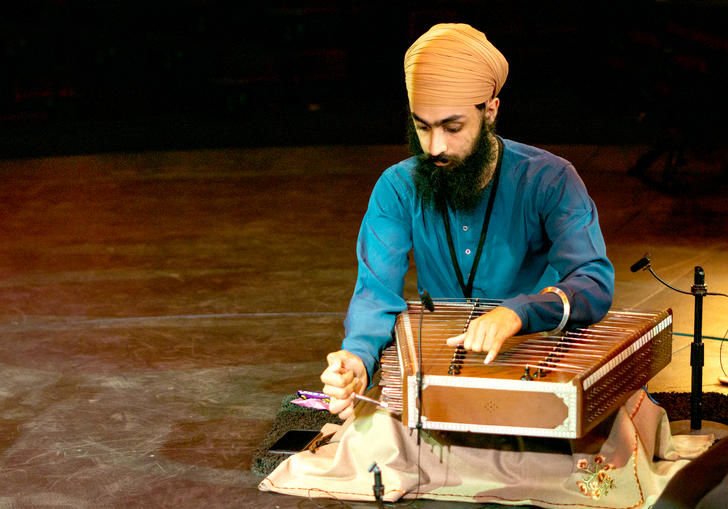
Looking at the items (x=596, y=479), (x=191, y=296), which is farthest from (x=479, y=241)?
(x=191, y=296)

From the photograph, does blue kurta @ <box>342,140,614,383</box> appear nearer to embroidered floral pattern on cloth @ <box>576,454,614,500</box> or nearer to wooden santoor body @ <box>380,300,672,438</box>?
wooden santoor body @ <box>380,300,672,438</box>

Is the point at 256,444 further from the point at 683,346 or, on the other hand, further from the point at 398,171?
the point at 683,346

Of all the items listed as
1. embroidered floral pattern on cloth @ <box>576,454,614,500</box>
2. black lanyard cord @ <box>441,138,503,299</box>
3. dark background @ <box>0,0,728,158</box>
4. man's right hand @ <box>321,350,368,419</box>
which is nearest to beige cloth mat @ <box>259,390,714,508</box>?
embroidered floral pattern on cloth @ <box>576,454,614,500</box>

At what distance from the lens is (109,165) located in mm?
9773

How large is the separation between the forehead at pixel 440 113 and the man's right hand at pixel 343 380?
2.48 feet

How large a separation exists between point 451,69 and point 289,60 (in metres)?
10.9

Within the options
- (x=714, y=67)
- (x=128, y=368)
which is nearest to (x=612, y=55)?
(x=714, y=67)

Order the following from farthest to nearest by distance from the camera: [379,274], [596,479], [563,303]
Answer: [379,274], [596,479], [563,303]

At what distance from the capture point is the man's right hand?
8.95 ft

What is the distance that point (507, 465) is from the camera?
2938 mm

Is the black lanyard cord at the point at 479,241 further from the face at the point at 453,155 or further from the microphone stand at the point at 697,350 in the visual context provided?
the microphone stand at the point at 697,350

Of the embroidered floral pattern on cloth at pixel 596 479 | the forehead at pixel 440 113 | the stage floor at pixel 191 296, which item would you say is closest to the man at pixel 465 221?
the forehead at pixel 440 113

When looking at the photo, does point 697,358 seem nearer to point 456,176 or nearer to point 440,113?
point 456,176

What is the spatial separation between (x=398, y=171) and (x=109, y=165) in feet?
23.3
